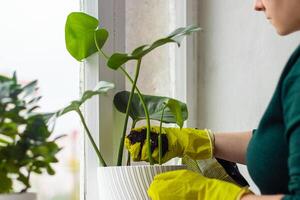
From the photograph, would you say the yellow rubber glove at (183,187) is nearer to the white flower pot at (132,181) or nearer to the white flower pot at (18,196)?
the white flower pot at (132,181)

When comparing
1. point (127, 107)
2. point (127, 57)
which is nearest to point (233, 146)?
point (127, 107)

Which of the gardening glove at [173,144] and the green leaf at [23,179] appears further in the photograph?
the gardening glove at [173,144]

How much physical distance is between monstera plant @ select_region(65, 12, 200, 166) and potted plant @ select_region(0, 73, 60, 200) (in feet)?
1.35

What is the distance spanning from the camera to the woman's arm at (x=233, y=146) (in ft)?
5.19

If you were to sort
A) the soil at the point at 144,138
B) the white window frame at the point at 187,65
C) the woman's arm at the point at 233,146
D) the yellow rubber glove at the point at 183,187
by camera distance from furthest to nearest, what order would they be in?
1. the white window frame at the point at 187,65
2. the woman's arm at the point at 233,146
3. the soil at the point at 144,138
4. the yellow rubber glove at the point at 183,187

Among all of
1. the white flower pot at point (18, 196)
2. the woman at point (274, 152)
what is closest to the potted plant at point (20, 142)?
the white flower pot at point (18, 196)

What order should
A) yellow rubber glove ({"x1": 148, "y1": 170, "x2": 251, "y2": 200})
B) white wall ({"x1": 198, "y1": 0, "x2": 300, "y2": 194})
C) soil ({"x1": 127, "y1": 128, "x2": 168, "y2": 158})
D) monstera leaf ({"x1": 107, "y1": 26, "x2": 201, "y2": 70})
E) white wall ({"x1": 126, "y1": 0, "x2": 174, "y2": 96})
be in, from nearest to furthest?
yellow rubber glove ({"x1": 148, "y1": 170, "x2": 251, "y2": 200})
monstera leaf ({"x1": 107, "y1": 26, "x2": 201, "y2": 70})
soil ({"x1": 127, "y1": 128, "x2": 168, "y2": 158})
white wall ({"x1": 126, "y1": 0, "x2": 174, "y2": 96})
white wall ({"x1": 198, "y1": 0, "x2": 300, "y2": 194})

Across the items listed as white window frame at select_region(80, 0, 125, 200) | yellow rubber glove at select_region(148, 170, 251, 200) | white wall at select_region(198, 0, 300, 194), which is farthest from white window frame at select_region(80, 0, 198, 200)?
white wall at select_region(198, 0, 300, 194)

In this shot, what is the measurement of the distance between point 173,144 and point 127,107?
0.17 m

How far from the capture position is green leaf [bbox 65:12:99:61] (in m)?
1.47

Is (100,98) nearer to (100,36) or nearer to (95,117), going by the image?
(95,117)

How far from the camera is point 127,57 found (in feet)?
4.52

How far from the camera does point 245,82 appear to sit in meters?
2.05

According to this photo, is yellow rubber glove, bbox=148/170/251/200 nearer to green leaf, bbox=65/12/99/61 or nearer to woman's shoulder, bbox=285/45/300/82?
woman's shoulder, bbox=285/45/300/82
